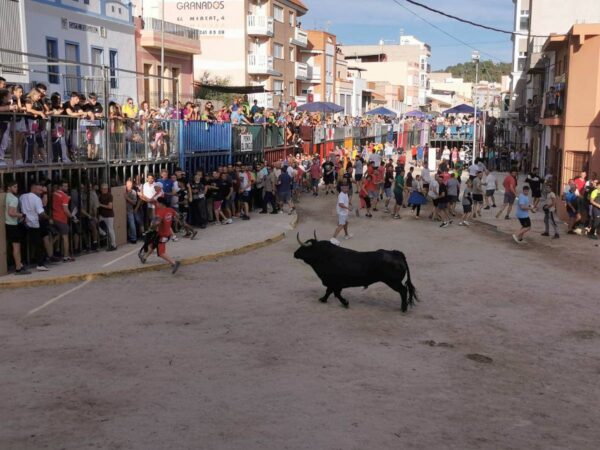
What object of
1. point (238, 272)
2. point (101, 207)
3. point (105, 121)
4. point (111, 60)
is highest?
point (111, 60)

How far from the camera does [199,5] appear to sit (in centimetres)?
4947

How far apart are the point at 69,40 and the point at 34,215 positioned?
14.7 m

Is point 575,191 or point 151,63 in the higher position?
point 151,63

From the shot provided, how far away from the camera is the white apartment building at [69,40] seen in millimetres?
20984

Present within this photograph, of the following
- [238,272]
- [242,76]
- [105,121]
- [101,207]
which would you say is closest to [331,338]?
[238,272]

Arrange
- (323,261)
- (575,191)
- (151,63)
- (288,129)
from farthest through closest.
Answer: (151,63) → (288,129) → (575,191) → (323,261)

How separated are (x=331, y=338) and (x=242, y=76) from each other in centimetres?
4153

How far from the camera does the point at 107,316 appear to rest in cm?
1045

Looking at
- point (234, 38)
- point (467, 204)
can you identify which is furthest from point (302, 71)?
point (467, 204)

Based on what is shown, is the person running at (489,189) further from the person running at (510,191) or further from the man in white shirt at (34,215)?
the man in white shirt at (34,215)

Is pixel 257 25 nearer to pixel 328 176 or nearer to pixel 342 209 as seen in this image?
pixel 328 176

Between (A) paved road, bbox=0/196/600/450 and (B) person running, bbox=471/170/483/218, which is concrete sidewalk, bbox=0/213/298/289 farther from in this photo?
(B) person running, bbox=471/170/483/218

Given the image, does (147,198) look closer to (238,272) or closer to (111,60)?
(238,272)

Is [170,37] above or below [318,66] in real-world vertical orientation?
below
